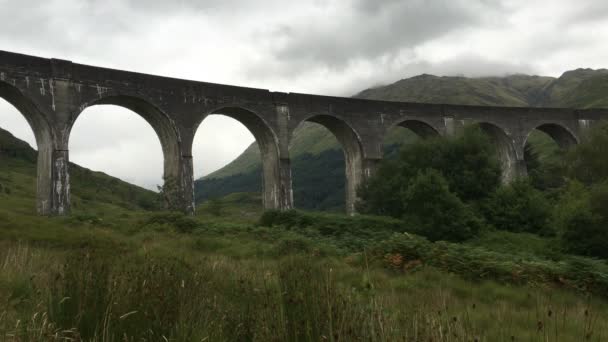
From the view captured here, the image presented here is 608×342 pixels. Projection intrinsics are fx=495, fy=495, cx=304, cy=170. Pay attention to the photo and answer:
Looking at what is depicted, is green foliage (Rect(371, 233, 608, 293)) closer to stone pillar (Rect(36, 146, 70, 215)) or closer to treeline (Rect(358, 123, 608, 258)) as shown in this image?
treeline (Rect(358, 123, 608, 258))

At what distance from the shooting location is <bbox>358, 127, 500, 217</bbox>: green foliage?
2575 cm

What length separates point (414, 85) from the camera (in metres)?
182

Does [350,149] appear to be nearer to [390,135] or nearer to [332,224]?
[332,224]

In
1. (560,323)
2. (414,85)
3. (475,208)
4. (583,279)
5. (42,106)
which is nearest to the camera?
(560,323)

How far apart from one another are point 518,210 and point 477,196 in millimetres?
2380

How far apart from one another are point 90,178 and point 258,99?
39.1 metres

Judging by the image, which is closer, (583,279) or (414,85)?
(583,279)

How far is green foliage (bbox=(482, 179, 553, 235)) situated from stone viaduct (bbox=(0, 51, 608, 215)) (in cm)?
989

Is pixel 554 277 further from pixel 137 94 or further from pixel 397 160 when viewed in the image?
pixel 137 94

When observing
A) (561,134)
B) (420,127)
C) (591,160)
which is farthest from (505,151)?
(591,160)

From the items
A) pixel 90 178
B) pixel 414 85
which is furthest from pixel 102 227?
pixel 414 85

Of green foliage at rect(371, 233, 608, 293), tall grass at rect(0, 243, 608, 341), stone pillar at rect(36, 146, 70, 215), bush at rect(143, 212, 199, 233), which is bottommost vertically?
green foliage at rect(371, 233, 608, 293)

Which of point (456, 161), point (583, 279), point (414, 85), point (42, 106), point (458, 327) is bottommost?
point (583, 279)

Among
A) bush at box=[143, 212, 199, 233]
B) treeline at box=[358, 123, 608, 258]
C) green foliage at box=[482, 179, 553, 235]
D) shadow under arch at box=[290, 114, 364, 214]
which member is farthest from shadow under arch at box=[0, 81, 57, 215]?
green foliage at box=[482, 179, 553, 235]
